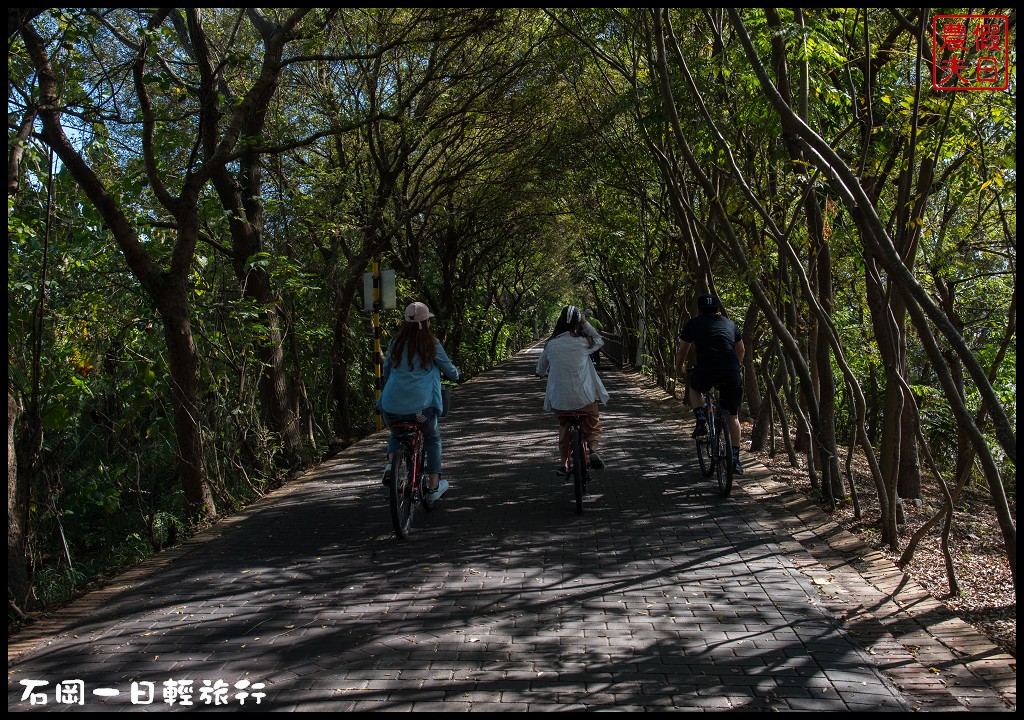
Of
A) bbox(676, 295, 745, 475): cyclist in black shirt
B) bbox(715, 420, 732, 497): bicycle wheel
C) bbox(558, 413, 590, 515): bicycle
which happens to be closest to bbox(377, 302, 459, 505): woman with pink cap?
bbox(558, 413, 590, 515): bicycle

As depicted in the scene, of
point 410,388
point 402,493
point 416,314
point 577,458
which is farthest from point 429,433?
point 577,458

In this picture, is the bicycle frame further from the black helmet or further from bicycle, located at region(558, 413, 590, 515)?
the black helmet

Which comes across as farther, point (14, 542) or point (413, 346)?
point (413, 346)

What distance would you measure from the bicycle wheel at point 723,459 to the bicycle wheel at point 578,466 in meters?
1.43

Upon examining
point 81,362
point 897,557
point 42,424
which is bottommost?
point 897,557

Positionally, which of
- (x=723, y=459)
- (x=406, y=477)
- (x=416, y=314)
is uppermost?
(x=416, y=314)

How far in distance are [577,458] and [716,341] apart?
1.92 meters

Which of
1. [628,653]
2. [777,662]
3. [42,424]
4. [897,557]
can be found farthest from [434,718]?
[42,424]

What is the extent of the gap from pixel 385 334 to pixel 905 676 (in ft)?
52.9

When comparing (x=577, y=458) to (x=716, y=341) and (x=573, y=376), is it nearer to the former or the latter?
(x=573, y=376)

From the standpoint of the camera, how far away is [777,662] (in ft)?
14.3

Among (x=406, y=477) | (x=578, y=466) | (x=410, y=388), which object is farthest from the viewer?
(x=578, y=466)

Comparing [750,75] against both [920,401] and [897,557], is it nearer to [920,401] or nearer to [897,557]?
[897,557]

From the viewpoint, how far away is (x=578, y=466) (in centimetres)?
793
